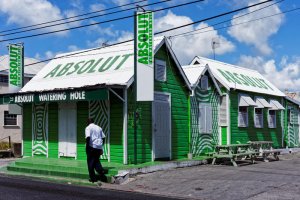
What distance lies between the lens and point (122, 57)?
17.4m

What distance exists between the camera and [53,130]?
18.2 m

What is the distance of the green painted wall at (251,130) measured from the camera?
872 inches

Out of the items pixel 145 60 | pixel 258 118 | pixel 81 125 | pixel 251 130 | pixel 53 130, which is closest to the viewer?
pixel 145 60

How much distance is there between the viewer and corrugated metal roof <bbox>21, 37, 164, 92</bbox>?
648 inches

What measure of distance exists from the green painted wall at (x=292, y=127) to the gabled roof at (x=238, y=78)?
153cm

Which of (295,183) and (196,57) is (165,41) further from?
(295,183)

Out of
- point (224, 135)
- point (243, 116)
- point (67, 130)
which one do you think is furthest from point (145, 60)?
point (243, 116)

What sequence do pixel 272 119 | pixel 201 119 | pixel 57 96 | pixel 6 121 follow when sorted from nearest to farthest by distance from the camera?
pixel 57 96, pixel 201 119, pixel 272 119, pixel 6 121

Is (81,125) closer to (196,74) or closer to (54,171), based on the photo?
(54,171)

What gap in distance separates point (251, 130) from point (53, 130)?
35.0 feet

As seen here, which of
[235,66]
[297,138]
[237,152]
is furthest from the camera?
[297,138]

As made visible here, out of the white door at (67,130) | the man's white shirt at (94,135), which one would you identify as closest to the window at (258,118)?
the white door at (67,130)

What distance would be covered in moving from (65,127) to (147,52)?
15.7 ft

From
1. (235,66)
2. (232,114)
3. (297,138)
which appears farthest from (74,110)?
(297,138)
